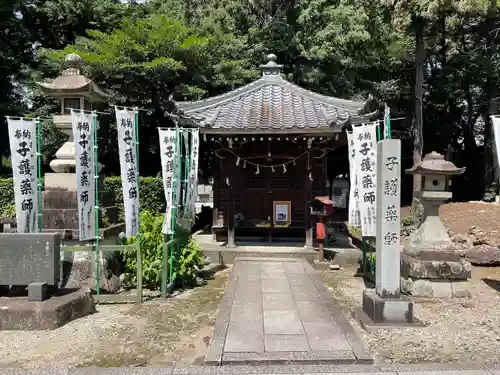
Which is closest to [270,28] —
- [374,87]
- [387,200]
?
[374,87]

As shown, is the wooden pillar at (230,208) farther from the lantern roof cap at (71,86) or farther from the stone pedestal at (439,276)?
the stone pedestal at (439,276)

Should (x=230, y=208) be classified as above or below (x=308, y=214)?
above

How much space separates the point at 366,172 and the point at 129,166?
4.77 metres

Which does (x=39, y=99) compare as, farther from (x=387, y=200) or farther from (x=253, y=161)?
(x=387, y=200)

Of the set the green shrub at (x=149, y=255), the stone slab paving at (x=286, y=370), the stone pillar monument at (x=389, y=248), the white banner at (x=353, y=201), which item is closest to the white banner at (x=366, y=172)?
the white banner at (x=353, y=201)

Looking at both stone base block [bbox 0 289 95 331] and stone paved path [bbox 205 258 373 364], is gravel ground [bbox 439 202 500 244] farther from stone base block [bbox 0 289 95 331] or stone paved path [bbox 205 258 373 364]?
stone base block [bbox 0 289 95 331]

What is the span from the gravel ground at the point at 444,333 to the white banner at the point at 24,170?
5.90 m

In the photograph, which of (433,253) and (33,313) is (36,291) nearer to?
(33,313)

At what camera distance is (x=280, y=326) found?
243 inches

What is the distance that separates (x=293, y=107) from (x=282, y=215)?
11.2 ft

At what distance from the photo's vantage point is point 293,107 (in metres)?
12.8

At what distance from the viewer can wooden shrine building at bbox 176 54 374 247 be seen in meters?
11.2

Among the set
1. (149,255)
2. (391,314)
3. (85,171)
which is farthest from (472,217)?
(85,171)

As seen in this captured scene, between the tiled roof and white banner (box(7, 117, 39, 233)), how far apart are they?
462 centimetres
